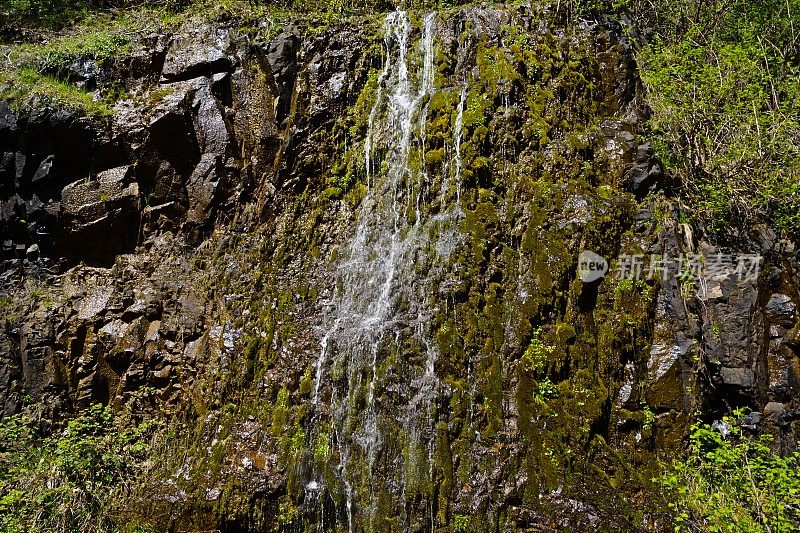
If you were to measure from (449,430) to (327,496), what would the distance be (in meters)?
1.52

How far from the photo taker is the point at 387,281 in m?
7.28

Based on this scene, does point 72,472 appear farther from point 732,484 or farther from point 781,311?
point 781,311

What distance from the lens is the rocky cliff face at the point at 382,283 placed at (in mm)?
6125

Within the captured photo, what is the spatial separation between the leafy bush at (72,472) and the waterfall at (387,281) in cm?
255

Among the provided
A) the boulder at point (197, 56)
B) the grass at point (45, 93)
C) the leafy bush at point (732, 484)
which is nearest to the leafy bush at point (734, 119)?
the leafy bush at point (732, 484)

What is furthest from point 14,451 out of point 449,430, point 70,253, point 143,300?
point 449,430

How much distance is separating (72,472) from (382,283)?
445 cm

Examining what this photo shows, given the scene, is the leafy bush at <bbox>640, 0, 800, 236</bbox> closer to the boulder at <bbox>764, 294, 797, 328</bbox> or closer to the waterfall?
the boulder at <bbox>764, 294, 797, 328</bbox>

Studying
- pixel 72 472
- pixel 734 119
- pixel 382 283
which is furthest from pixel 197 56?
pixel 734 119

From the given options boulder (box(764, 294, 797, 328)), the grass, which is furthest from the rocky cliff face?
the grass

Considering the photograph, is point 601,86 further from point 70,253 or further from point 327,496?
point 70,253

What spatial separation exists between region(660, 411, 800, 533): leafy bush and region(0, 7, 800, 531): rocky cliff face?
275 mm

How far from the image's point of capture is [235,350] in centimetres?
733

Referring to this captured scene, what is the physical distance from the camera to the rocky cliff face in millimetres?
6125
